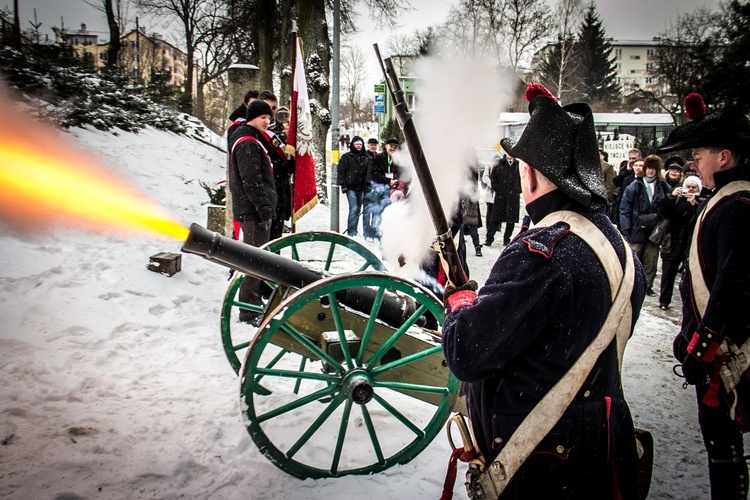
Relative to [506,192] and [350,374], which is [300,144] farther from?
[506,192]

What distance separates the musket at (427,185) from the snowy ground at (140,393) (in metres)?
1.39

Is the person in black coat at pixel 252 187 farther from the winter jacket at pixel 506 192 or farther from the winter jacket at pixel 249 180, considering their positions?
the winter jacket at pixel 506 192

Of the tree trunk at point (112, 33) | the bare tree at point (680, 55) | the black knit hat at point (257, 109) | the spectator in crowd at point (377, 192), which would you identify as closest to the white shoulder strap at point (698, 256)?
the black knit hat at point (257, 109)

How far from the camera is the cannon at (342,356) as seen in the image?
232cm

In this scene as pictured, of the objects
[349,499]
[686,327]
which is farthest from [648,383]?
[349,499]

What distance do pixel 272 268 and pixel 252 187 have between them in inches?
87.1

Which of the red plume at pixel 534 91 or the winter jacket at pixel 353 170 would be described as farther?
the winter jacket at pixel 353 170

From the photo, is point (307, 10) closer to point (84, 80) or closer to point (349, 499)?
point (84, 80)

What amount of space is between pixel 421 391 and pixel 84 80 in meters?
9.45

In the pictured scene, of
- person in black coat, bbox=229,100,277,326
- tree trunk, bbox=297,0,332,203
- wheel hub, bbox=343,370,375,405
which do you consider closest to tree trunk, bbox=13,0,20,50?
tree trunk, bbox=297,0,332,203

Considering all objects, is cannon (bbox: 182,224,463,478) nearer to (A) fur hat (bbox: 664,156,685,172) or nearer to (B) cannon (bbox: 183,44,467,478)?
(B) cannon (bbox: 183,44,467,478)

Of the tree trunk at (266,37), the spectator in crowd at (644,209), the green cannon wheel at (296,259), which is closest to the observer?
the green cannon wheel at (296,259)

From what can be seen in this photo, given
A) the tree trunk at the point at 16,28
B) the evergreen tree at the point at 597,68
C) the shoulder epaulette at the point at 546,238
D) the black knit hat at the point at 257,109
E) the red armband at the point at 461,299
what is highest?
the evergreen tree at the point at 597,68

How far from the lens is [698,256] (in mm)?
2367
